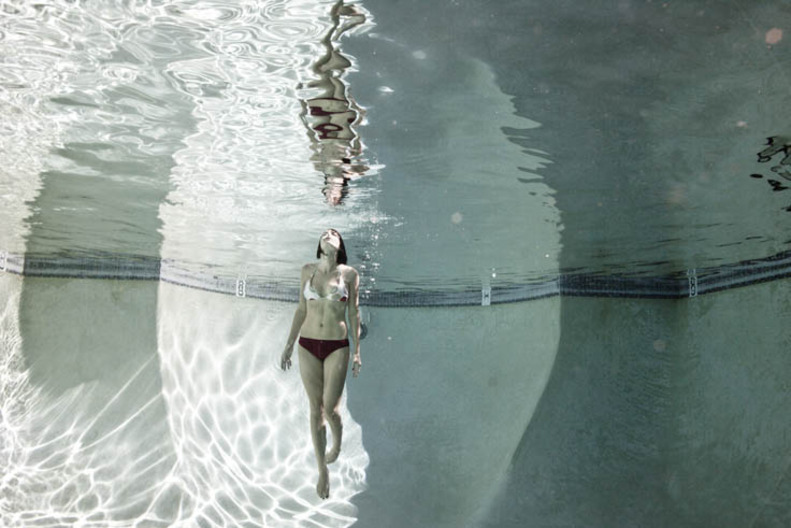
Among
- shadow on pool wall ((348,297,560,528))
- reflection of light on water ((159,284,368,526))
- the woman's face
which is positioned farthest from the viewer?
shadow on pool wall ((348,297,560,528))

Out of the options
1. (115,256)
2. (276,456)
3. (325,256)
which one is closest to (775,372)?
(325,256)

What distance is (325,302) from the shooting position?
7.70 metres

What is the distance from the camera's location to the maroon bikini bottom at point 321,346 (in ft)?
25.0

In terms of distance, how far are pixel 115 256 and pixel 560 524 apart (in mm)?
12823

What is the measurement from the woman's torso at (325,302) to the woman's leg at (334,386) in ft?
0.89

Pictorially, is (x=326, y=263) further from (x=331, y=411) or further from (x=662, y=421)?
(x=662, y=421)

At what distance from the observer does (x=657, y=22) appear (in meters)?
5.44

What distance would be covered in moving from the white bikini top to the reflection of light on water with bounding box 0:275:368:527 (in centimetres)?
919

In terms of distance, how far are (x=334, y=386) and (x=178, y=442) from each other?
9.12m

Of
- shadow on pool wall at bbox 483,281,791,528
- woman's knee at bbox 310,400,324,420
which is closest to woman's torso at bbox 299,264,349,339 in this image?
woman's knee at bbox 310,400,324,420

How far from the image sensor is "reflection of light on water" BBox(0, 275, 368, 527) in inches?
555

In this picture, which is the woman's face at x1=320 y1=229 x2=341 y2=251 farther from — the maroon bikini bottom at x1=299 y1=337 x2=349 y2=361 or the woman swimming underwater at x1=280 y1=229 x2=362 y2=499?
the maroon bikini bottom at x1=299 y1=337 x2=349 y2=361

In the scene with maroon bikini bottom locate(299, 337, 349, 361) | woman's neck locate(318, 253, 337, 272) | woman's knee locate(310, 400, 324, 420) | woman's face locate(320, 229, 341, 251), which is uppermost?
woman's face locate(320, 229, 341, 251)

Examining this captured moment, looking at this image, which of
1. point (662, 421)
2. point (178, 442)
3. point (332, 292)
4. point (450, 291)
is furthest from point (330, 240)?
point (450, 291)
